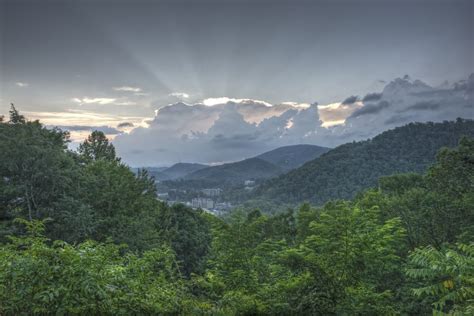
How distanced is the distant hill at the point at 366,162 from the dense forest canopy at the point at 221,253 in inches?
4686

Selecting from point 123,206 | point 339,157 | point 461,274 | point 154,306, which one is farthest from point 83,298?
point 339,157

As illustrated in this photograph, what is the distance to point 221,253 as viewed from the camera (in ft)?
48.5

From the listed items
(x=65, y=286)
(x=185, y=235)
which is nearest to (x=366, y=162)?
(x=185, y=235)

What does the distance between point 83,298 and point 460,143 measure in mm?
29138

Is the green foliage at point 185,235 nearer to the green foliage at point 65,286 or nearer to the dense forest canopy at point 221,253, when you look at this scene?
the dense forest canopy at point 221,253

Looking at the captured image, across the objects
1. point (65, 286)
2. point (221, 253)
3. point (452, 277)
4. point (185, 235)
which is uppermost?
point (452, 277)

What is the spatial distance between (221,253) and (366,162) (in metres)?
164

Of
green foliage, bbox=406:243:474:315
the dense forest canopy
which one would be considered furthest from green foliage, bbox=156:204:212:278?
green foliage, bbox=406:243:474:315

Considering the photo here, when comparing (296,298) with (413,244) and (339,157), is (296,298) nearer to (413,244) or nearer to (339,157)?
(413,244)

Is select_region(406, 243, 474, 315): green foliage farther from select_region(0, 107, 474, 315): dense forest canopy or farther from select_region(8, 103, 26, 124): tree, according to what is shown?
select_region(8, 103, 26, 124): tree

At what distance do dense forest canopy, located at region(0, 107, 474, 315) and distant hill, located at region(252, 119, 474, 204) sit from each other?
119 metres

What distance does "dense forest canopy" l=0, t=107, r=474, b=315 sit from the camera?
543 centimetres

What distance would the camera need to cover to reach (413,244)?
65.3ft

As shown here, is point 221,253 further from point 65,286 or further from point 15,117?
point 15,117
